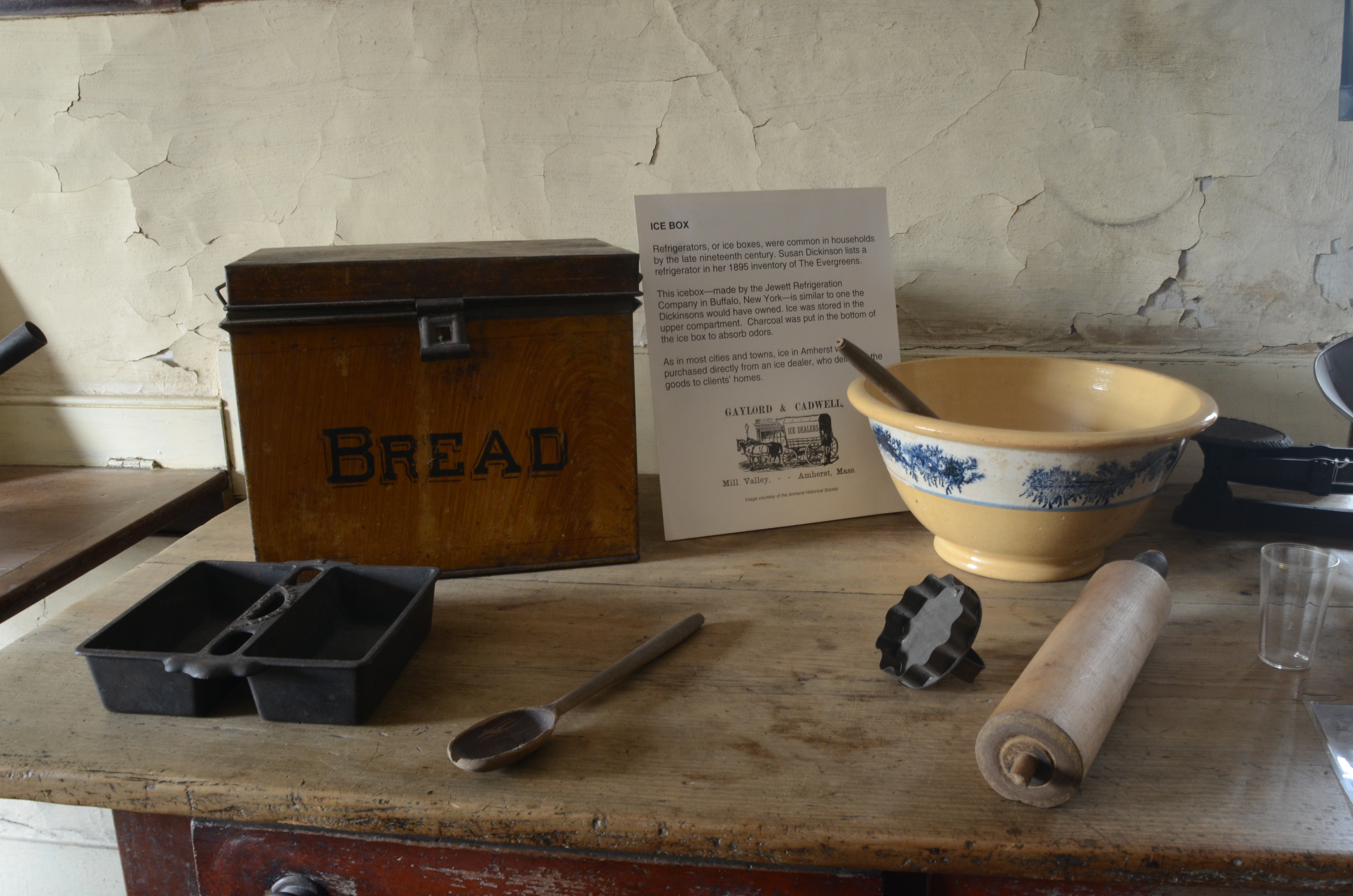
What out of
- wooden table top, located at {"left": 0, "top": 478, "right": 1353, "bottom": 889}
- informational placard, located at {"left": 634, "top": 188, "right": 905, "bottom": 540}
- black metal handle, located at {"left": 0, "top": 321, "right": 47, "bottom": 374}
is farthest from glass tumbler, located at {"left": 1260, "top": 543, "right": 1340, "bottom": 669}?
black metal handle, located at {"left": 0, "top": 321, "right": 47, "bottom": 374}

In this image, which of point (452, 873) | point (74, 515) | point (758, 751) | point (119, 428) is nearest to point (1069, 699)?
point (758, 751)

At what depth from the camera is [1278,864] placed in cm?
51

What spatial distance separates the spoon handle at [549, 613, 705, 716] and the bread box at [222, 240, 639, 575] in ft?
0.62

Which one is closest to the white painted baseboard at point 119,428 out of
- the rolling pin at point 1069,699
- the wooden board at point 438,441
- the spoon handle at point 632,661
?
the wooden board at point 438,441

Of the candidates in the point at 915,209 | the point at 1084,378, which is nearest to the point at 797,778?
the point at 1084,378

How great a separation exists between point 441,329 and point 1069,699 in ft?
2.03

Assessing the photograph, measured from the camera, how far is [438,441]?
0.86 m

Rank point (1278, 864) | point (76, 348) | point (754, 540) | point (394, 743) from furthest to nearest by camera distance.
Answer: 1. point (76, 348)
2. point (754, 540)
3. point (394, 743)
4. point (1278, 864)

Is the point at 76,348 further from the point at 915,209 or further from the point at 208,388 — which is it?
the point at 915,209

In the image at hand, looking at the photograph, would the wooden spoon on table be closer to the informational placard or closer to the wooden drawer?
the wooden drawer

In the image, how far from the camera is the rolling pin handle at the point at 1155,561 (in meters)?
0.75

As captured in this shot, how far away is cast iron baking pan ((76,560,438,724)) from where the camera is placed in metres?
0.62

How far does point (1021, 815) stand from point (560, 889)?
308 mm

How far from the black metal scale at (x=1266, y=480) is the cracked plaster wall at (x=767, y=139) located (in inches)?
9.1
